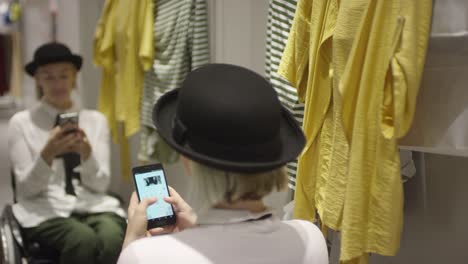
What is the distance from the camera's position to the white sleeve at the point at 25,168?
2.01 meters

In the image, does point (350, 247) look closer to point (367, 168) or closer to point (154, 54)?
point (367, 168)

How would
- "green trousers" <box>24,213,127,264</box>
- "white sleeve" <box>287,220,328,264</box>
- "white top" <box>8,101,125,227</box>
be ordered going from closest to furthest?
1. "white sleeve" <box>287,220,328,264</box>
2. "green trousers" <box>24,213,127,264</box>
3. "white top" <box>8,101,125,227</box>

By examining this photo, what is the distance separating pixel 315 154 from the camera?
141cm

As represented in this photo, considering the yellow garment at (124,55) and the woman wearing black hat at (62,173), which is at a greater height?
the yellow garment at (124,55)

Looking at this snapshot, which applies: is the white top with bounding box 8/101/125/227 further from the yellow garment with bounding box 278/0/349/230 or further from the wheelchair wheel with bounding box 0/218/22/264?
the yellow garment with bounding box 278/0/349/230

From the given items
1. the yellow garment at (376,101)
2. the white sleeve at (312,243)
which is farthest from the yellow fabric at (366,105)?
the white sleeve at (312,243)

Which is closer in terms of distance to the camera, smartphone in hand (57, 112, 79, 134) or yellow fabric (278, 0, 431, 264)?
yellow fabric (278, 0, 431, 264)

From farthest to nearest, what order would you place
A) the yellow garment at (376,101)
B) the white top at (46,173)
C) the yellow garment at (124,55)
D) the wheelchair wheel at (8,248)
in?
the yellow garment at (124,55) < the white top at (46,173) < the wheelchair wheel at (8,248) < the yellow garment at (376,101)

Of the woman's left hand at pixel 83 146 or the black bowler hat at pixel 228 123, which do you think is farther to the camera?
the woman's left hand at pixel 83 146

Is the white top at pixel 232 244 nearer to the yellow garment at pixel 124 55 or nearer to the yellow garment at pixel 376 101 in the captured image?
the yellow garment at pixel 376 101

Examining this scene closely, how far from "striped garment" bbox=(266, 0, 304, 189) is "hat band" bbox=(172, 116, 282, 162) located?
2.17 feet

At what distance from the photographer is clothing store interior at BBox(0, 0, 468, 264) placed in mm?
917

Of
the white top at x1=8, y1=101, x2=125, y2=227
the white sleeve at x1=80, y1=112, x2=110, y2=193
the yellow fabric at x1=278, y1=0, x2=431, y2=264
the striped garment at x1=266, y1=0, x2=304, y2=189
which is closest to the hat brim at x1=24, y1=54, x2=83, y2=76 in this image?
the white top at x1=8, y1=101, x2=125, y2=227

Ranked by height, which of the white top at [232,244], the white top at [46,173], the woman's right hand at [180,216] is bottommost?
the white top at [46,173]
